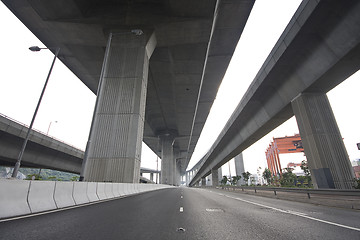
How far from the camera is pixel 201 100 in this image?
34.6m

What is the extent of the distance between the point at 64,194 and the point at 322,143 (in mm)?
16380

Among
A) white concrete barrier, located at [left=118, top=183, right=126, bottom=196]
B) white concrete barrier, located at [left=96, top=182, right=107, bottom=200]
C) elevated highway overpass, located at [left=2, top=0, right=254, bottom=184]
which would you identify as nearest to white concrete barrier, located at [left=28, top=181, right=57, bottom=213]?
white concrete barrier, located at [left=96, top=182, right=107, bottom=200]

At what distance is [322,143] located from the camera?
1349 centimetres

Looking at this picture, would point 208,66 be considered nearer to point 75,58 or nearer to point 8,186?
point 75,58

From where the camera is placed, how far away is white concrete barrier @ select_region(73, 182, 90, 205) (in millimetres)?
7453

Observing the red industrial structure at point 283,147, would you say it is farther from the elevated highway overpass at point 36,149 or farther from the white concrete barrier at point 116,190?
the white concrete barrier at point 116,190

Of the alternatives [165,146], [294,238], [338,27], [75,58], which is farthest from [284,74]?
[165,146]

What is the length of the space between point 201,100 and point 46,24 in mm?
24661

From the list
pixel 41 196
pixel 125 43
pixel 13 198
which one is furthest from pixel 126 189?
pixel 125 43

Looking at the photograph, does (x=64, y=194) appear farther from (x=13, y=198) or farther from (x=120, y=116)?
(x=120, y=116)

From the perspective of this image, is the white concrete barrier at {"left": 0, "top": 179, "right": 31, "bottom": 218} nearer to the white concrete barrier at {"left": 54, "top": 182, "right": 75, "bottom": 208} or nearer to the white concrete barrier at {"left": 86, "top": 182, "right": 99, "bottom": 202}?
the white concrete barrier at {"left": 54, "top": 182, "right": 75, "bottom": 208}

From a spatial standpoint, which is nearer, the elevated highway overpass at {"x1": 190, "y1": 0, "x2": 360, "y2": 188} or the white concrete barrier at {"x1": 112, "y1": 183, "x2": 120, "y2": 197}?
the elevated highway overpass at {"x1": 190, "y1": 0, "x2": 360, "y2": 188}

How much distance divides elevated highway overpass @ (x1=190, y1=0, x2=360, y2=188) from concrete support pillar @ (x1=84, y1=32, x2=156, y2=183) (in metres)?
11.9

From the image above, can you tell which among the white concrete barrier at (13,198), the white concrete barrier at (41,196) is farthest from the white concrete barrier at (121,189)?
the white concrete barrier at (13,198)
